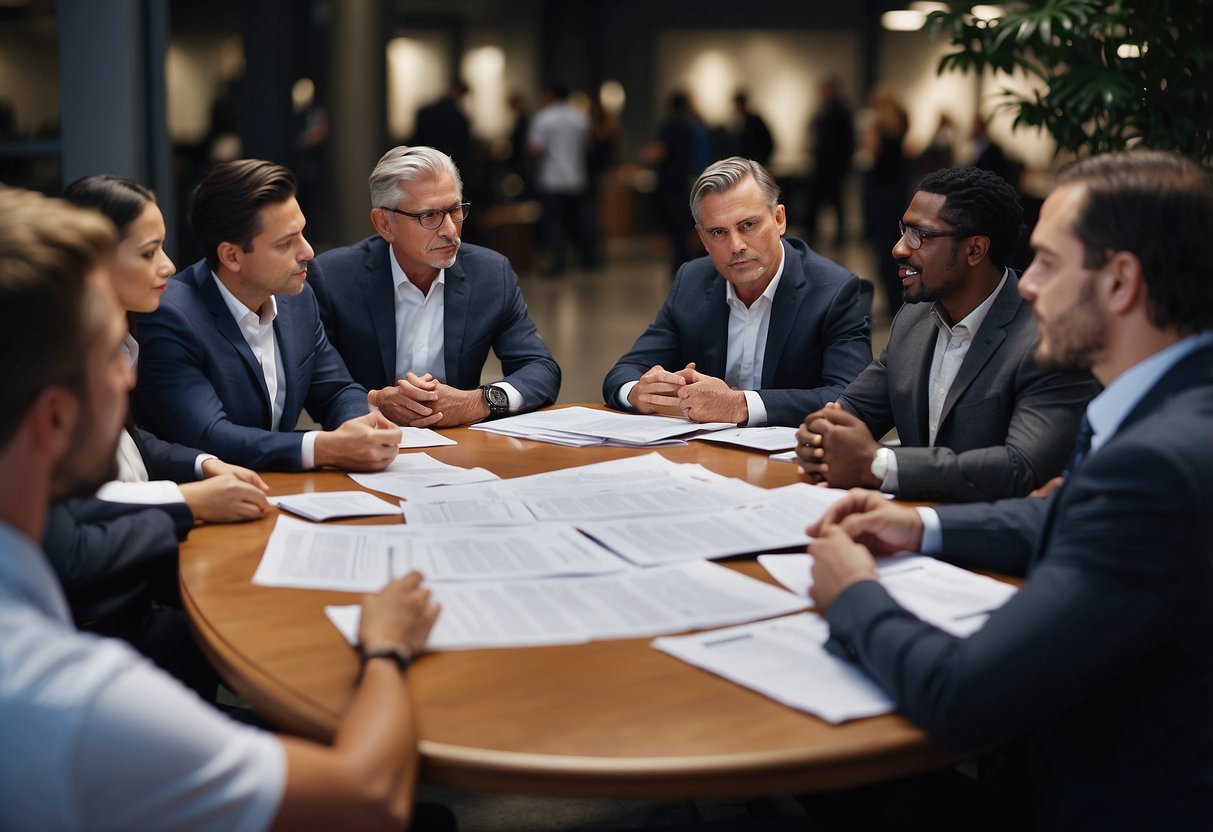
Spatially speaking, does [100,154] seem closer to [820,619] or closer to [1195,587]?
[820,619]

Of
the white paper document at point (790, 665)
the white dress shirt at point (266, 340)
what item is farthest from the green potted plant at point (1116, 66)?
the white paper document at point (790, 665)

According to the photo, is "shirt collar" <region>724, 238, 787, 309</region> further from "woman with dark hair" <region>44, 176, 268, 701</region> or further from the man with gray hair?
"woman with dark hair" <region>44, 176, 268, 701</region>

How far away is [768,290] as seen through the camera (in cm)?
384

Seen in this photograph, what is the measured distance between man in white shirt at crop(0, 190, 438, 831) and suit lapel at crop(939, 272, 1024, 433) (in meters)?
1.81

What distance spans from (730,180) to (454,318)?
965mm

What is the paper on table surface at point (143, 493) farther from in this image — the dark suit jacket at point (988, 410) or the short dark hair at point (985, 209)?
the short dark hair at point (985, 209)

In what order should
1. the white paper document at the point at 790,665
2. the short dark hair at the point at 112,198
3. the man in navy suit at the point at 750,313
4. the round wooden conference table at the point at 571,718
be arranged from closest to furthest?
the round wooden conference table at the point at 571,718
the white paper document at the point at 790,665
the short dark hair at the point at 112,198
the man in navy suit at the point at 750,313

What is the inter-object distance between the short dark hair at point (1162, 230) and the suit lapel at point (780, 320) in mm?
2056

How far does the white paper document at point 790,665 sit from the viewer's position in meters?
1.55

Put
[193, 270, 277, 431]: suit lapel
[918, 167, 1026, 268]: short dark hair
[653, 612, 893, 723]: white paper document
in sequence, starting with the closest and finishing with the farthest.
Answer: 1. [653, 612, 893, 723]: white paper document
2. [918, 167, 1026, 268]: short dark hair
3. [193, 270, 277, 431]: suit lapel

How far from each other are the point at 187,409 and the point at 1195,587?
2240 mm

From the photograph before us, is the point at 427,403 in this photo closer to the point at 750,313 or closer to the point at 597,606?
the point at 750,313

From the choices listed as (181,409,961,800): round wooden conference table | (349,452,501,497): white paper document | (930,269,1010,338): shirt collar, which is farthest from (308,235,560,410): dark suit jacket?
(181,409,961,800): round wooden conference table

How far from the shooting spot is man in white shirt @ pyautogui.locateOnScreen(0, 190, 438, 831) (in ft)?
3.71
